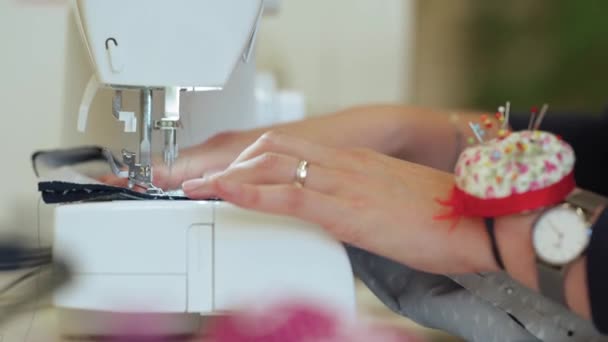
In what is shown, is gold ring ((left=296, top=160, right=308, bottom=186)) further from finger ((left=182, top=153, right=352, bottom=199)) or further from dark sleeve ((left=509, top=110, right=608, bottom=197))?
dark sleeve ((left=509, top=110, right=608, bottom=197))

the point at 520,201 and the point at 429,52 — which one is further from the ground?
the point at 429,52

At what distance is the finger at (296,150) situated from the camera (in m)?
0.60

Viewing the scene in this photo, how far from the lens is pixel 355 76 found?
222 cm

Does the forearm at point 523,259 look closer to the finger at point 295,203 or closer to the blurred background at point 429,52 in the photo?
the finger at point 295,203

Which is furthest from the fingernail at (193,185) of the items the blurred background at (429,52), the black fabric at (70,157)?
the blurred background at (429,52)

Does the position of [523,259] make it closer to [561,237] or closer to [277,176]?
[561,237]

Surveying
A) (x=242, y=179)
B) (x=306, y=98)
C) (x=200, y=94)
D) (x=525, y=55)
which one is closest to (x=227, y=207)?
(x=242, y=179)

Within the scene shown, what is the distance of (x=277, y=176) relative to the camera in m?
0.57

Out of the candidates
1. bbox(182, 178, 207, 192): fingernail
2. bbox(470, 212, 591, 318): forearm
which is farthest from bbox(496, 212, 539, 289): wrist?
bbox(182, 178, 207, 192): fingernail

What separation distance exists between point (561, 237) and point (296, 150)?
214 mm

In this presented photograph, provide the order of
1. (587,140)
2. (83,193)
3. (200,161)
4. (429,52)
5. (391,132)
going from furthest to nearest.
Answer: (429,52)
(587,140)
(391,132)
(200,161)
(83,193)

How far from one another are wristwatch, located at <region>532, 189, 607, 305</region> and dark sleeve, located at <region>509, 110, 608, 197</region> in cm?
47

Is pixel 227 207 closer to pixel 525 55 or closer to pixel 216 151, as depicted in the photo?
pixel 216 151

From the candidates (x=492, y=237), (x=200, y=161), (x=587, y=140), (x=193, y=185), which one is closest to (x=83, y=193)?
(x=193, y=185)
